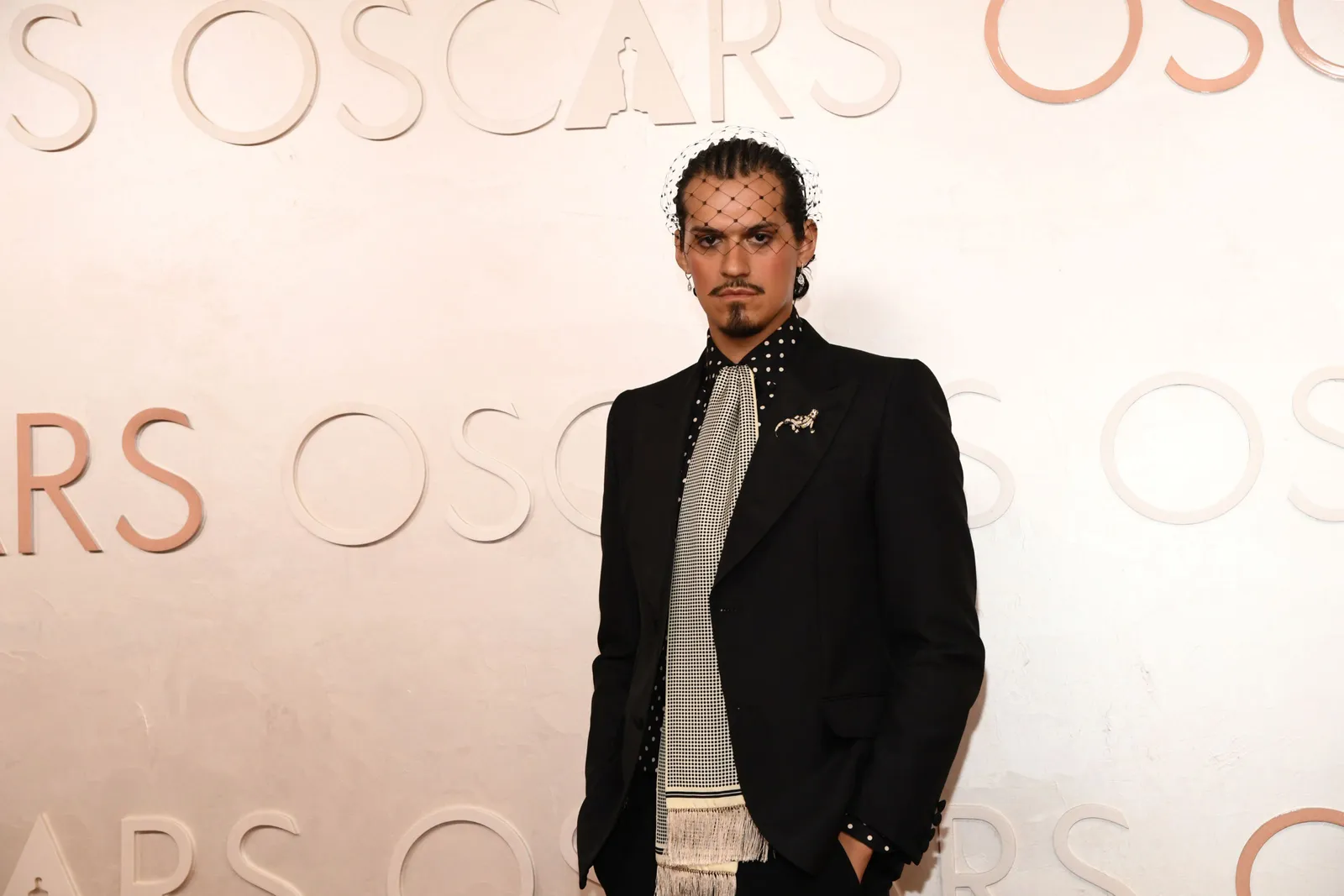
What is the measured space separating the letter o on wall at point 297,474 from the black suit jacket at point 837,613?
68cm

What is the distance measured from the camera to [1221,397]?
6.57 ft

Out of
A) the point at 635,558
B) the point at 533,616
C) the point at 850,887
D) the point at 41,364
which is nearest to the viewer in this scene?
the point at 850,887

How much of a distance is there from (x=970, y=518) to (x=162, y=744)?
156 cm

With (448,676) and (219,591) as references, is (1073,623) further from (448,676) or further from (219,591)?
(219,591)

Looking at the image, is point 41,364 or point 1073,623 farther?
point 41,364

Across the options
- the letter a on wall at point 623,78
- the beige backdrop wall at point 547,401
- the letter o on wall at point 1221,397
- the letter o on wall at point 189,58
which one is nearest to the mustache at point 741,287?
the beige backdrop wall at point 547,401

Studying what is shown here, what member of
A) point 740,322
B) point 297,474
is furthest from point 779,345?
point 297,474

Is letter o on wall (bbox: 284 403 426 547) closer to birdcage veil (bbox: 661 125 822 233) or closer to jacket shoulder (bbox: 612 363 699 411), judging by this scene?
jacket shoulder (bbox: 612 363 699 411)

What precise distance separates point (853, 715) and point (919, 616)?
0.15m

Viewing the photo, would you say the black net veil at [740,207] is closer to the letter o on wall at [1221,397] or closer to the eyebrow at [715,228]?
the eyebrow at [715,228]

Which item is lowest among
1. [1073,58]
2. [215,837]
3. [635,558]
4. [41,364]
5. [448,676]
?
[215,837]

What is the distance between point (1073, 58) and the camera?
2072 mm

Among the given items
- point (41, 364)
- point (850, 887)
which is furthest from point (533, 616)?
point (41, 364)

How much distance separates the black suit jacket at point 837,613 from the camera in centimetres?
147
